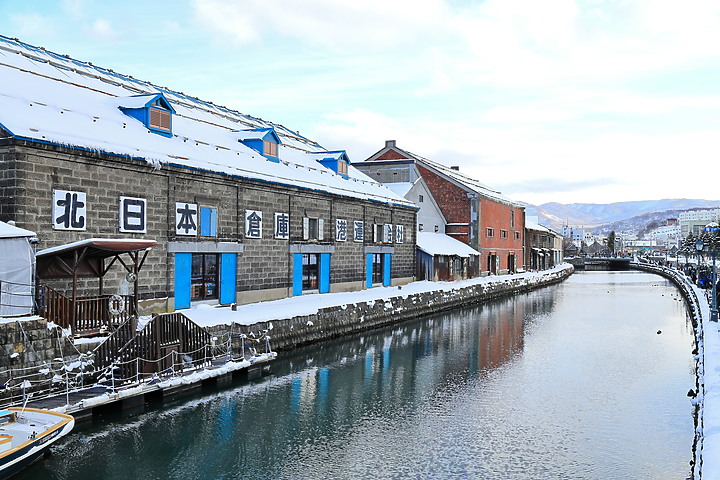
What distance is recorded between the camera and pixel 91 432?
1441 cm

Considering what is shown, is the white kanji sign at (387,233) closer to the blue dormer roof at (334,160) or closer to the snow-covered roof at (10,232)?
the blue dormer roof at (334,160)

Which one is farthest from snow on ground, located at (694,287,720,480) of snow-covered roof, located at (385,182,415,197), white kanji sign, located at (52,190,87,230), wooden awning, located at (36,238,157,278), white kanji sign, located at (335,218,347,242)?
snow-covered roof, located at (385,182,415,197)

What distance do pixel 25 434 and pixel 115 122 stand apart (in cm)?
1575

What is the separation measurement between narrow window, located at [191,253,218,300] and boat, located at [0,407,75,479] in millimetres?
13390

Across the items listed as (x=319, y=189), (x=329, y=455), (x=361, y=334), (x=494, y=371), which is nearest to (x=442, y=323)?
(x=361, y=334)

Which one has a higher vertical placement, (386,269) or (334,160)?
(334,160)

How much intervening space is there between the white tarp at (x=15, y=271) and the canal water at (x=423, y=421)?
11.5ft

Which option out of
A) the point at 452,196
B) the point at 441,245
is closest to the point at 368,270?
the point at 441,245

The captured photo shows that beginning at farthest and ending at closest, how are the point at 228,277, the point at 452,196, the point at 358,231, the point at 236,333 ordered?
the point at 452,196 < the point at 358,231 < the point at 228,277 < the point at 236,333

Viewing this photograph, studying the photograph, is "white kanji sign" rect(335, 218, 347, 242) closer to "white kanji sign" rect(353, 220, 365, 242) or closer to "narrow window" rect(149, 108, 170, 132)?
"white kanji sign" rect(353, 220, 365, 242)

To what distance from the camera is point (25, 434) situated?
11.8 meters

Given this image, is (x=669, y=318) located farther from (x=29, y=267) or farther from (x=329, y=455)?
(x=29, y=267)

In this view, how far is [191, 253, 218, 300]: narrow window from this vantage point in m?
26.2

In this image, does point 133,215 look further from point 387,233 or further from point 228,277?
point 387,233
